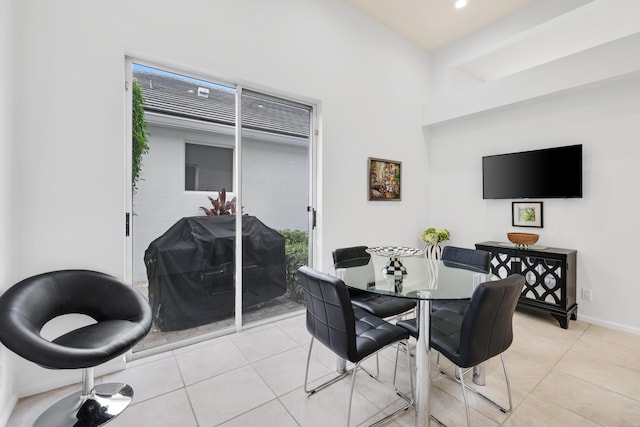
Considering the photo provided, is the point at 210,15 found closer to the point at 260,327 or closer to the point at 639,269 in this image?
the point at 260,327

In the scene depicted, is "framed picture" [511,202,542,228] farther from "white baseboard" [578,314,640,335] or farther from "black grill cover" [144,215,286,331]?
"black grill cover" [144,215,286,331]

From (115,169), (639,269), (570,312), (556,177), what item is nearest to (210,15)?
(115,169)

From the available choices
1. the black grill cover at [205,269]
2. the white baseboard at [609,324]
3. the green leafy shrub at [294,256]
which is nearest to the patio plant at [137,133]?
the black grill cover at [205,269]

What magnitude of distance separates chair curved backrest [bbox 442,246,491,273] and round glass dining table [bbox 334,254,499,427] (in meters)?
0.07

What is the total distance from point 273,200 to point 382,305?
5.22 feet

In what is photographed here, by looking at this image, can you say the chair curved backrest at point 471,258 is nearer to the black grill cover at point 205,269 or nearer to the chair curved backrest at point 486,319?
the chair curved backrest at point 486,319

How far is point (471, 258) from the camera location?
8.48 ft

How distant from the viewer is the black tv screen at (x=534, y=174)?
3.21m

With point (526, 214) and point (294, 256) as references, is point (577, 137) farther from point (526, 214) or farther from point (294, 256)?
point (294, 256)

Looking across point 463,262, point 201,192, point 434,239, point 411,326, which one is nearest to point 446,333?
point 411,326

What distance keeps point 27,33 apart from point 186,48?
101cm

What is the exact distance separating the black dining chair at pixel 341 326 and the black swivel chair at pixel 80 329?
3.45ft

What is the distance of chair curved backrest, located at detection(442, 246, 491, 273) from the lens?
2463 mm

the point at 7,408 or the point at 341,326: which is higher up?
the point at 341,326
